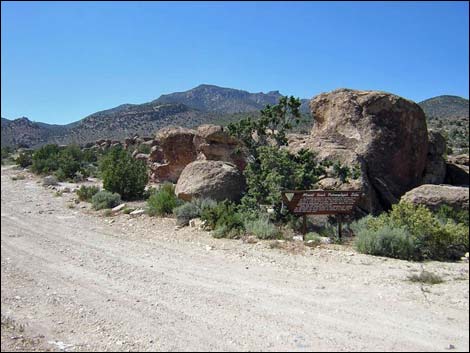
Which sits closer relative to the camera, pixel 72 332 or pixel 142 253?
pixel 72 332

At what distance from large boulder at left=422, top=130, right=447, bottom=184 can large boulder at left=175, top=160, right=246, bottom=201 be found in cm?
636

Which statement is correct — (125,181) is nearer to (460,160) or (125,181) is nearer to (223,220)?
(223,220)

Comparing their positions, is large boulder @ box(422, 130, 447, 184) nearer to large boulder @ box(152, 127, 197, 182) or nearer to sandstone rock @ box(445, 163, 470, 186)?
sandstone rock @ box(445, 163, 470, 186)

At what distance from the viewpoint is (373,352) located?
359 cm

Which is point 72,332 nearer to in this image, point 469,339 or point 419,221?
point 469,339

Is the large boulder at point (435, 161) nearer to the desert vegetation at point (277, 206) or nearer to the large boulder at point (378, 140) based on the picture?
the large boulder at point (378, 140)

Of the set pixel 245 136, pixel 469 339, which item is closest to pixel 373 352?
pixel 469 339

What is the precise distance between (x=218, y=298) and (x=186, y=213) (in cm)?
657

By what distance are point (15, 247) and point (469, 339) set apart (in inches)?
300

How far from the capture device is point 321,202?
10.1 m

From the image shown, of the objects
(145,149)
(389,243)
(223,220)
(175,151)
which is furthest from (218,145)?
(145,149)

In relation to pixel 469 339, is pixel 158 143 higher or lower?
higher

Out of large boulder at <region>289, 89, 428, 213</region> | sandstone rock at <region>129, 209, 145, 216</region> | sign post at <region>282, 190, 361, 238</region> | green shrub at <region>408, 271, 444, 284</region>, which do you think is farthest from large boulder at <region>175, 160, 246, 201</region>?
green shrub at <region>408, 271, 444, 284</region>

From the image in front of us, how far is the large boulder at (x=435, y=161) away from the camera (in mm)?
15516
